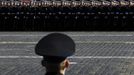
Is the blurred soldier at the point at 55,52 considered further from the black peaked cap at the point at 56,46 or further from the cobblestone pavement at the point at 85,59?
the cobblestone pavement at the point at 85,59

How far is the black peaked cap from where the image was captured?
2.12 metres

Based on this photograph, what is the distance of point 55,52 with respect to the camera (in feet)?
6.97

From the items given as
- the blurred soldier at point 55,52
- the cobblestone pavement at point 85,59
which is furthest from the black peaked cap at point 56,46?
the cobblestone pavement at point 85,59

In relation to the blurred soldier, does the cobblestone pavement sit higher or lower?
lower

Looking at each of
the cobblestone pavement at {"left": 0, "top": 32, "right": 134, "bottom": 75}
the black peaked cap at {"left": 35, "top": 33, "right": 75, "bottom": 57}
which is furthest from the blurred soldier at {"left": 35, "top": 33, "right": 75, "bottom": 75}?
the cobblestone pavement at {"left": 0, "top": 32, "right": 134, "bottom": 75}

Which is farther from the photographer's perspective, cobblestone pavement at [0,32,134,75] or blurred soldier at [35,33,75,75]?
cobblestone pavement at [0,32,134,75]

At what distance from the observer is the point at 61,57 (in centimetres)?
213

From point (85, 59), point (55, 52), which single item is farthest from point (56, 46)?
point (85, 59)

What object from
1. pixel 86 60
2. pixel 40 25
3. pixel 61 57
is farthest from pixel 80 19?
pixel 61 57

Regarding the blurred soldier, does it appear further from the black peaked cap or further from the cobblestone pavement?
the cobblestone pavement

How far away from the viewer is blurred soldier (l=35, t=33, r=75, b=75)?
212cm

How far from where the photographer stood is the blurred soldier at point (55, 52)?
2123 millimetres

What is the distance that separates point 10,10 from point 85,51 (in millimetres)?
13361

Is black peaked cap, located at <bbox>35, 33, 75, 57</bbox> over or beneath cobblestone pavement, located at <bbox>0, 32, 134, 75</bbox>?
over
